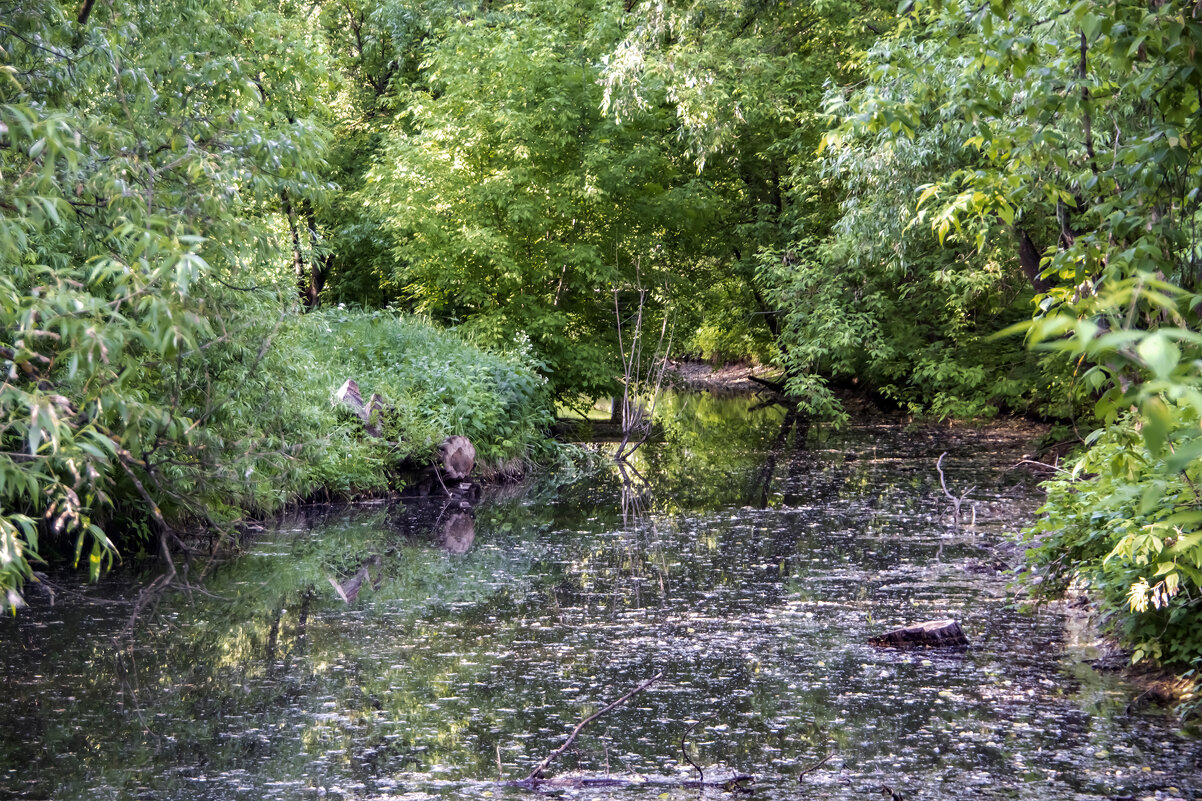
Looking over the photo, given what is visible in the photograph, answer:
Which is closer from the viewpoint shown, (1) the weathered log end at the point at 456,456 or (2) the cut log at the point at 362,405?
(2) the cut log at the point at 362,405

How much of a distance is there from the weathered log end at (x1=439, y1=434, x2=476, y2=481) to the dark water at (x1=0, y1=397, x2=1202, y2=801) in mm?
2872

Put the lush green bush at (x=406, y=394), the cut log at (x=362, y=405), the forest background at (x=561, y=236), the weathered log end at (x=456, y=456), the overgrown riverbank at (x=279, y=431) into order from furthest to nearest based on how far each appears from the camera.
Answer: the weathered log end at (x=456, y=456)
the cut log at (x=362, y=405)
the lush green bush at (x=406, y=394)
the overgrown riverbank at (x=279, y=431)
the forest background at (x=561, y=236)

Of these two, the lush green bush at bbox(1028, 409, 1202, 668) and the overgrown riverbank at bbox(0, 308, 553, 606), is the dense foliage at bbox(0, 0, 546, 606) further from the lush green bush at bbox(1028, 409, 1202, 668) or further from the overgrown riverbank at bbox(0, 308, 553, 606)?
the lush green bush at bbox(1028, 409, 1202, 668)

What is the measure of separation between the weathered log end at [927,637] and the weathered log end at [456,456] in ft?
27.0

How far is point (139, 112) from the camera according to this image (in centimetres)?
631

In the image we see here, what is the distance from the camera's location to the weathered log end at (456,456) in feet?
46.9

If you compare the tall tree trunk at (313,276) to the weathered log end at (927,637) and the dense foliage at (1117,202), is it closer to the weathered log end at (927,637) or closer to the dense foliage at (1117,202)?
the weathered log end at (927,637)

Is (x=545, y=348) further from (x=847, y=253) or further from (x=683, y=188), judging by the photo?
(x=847, y=253)

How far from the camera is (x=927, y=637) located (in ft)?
22.6

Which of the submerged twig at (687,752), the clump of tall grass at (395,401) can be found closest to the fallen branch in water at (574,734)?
the submerged twig at (687,752)

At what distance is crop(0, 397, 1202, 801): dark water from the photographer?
5.05m

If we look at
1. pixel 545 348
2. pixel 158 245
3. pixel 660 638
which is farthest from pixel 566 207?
pixel 158 245

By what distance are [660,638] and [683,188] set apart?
14182mm

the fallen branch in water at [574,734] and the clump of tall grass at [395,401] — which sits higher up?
the clump of tall grass at [395,401]
